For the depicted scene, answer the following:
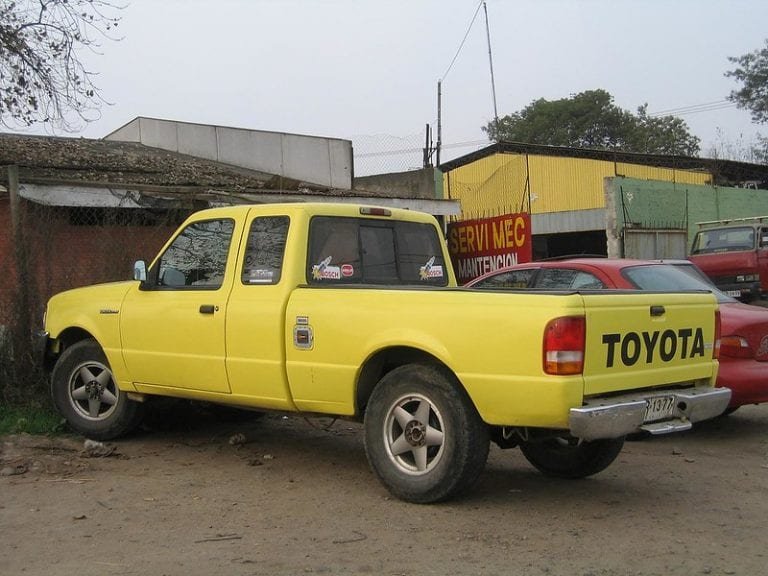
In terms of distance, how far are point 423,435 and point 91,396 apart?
10.9 feet

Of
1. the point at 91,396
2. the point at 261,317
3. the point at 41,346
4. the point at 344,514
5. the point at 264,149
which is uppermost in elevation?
the point at 264,149

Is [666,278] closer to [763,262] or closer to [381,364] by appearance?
[381,364]

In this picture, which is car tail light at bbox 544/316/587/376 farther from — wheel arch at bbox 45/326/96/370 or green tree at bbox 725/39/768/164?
green tree at bbox 725/39/768/164

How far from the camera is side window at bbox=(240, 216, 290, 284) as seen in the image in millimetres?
5641

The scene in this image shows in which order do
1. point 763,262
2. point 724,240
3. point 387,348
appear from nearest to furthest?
point 387,348
point 763,262
point 724,240

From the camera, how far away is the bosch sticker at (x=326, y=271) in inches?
222

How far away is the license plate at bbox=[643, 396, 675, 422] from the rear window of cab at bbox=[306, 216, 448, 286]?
214cm

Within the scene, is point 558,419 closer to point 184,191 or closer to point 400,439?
point 400,439

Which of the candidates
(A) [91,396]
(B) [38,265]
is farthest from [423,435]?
(B) [38,265]

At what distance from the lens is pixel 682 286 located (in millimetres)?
7398

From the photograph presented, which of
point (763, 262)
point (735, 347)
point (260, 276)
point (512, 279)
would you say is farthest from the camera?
point (763, 262)

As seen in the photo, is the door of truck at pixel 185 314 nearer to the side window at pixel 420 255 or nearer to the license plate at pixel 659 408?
the side window at pixel 420 255

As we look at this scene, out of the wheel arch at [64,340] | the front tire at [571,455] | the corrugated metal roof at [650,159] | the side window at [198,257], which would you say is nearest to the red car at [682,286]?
the front tire at [571,455]

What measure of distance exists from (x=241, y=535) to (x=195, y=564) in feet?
1.52
